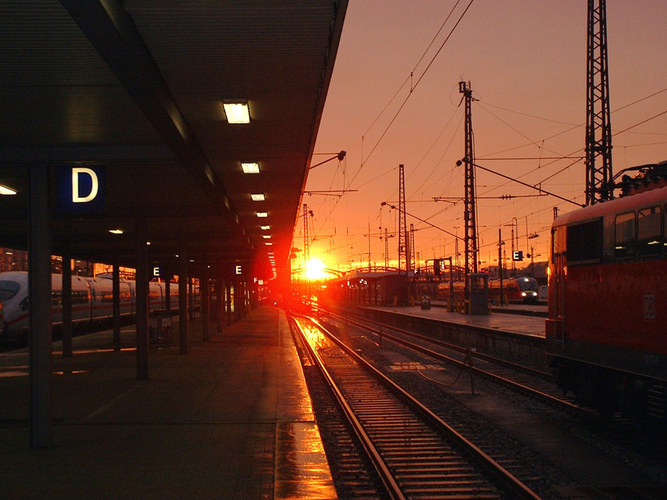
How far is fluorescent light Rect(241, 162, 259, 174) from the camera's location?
51.4 ft

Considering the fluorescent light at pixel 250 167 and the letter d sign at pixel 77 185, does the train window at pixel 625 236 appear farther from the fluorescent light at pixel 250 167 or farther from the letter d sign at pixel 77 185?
the fluorescent light at pixel 250 167

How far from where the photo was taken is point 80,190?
1077cm

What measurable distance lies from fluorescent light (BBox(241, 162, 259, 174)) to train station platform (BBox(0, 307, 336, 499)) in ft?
15.5

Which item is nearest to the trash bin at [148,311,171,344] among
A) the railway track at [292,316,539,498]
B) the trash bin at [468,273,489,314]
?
the railway track at [292,316,539,498]

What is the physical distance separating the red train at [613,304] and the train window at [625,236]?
0.04 ft

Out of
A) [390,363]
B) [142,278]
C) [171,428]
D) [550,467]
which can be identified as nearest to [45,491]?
[171,428]

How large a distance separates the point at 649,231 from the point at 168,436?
737 cm

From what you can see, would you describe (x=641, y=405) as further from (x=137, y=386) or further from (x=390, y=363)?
(x=390, y=363)

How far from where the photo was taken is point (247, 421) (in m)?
13.0

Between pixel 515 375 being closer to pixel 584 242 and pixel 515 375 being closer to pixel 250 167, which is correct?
pixel 584 242

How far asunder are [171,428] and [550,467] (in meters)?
5.87

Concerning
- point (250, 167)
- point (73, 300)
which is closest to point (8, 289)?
point (73, 300)

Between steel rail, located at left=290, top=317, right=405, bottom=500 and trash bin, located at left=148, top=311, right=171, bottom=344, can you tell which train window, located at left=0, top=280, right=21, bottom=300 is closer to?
trash bin, located at left=148, top=311, right=171, bottom=344

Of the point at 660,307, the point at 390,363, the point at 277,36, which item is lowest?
the point at 390,363
